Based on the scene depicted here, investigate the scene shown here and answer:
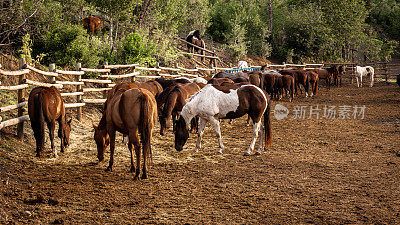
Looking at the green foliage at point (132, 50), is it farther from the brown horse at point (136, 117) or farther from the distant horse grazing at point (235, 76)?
the brown horse at point (136, 117)

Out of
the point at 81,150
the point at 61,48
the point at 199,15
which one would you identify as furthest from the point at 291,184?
the point at 199,15

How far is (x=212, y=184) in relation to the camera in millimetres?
5449

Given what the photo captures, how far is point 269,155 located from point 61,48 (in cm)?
902

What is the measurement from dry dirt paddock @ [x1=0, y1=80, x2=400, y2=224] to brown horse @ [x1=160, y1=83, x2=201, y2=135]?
61 centimetres

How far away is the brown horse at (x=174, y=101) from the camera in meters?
8.48

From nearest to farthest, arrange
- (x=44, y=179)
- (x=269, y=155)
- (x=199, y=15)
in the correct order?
(x=44, y=179)
(x=269, y=155)
(x=199, y=15)

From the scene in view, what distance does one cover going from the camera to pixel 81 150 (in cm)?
761

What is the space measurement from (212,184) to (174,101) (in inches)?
142

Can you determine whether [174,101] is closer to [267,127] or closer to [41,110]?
[267,127]

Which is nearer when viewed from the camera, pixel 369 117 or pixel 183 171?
pixel 183 171

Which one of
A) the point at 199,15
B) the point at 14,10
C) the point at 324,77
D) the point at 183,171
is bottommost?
the point at 183,171

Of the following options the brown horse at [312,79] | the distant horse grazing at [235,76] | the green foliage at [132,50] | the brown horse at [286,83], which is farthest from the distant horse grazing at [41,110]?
the brown horse at [312,79]

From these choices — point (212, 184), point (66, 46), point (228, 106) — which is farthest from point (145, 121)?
point (66, 46)

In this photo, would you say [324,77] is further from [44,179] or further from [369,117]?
[44,179]
